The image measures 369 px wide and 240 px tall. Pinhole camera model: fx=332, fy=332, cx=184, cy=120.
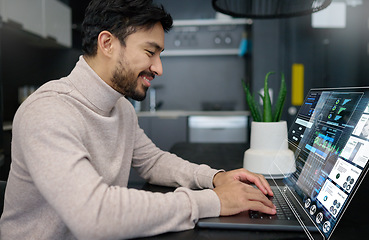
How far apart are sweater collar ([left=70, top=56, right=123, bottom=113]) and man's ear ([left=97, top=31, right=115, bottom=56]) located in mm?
66

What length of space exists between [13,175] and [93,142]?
222mm

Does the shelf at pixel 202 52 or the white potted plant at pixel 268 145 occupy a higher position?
the shelf at pixel 202 52

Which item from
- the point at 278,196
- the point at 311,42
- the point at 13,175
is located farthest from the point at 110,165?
the point at 311,42

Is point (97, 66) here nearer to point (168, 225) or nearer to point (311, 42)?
point (168, 225)

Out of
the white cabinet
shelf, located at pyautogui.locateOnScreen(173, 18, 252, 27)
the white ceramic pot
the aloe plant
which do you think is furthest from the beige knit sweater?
shelf, located at pyautogui.locateOnScreen(173, 18, 252, 27)

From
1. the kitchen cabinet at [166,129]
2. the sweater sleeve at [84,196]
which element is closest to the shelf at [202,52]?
the kitchen cabinet at [166,129]

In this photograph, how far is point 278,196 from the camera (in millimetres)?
941

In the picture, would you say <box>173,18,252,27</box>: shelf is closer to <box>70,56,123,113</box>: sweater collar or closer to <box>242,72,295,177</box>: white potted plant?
<box>242,72,295,177</box>: white potted plant

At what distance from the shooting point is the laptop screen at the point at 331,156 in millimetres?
621

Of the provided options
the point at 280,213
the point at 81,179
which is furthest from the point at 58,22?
the point at 280,213

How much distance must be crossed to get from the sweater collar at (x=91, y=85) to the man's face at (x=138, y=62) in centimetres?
5

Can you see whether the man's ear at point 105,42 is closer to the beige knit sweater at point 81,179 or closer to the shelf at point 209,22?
the beige knit sweater at point 81,179

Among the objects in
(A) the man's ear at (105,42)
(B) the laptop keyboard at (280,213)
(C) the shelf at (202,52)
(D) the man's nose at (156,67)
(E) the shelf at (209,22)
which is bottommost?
(B) the laptop keyboard at (280,213)

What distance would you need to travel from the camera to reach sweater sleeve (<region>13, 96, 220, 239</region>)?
25.8 inches
